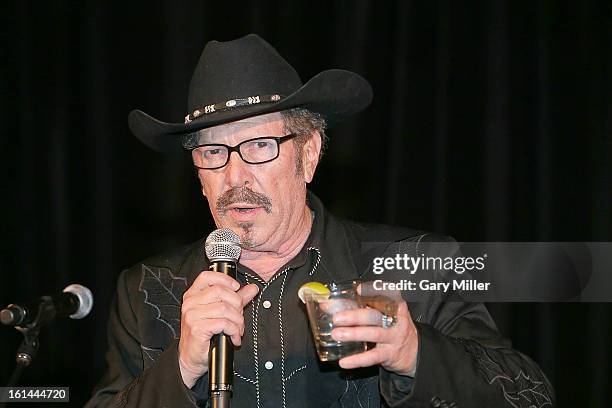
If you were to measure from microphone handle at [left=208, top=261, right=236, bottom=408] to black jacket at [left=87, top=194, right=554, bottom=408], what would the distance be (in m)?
0.38

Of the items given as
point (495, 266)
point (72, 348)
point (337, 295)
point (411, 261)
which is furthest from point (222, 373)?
point (72, 348)

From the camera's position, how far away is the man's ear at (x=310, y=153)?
2379mm

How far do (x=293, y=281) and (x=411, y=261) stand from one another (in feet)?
1.25

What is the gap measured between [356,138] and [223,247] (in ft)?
6.00

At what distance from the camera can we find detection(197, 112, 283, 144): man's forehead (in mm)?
2201

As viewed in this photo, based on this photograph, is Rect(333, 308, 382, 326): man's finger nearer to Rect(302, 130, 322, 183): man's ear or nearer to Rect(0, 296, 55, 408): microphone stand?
Rect(0, 296, 55, 408): microphone stand

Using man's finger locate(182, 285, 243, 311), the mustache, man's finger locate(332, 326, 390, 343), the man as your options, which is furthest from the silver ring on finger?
the mustache

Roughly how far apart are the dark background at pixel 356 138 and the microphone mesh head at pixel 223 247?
5.70 feet

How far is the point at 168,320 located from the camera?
233 cm

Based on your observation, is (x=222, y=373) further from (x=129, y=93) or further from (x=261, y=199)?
(x=129, y=93)

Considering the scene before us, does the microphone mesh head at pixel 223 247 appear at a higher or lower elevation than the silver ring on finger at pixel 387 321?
higher

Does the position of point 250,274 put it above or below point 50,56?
below

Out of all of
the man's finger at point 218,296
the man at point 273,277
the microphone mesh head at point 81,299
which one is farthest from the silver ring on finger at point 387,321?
the microphone mesh head at point 81,299

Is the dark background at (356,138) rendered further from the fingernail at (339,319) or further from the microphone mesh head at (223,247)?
the fingernail at (339,319)
